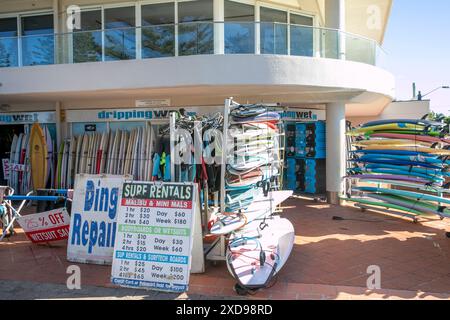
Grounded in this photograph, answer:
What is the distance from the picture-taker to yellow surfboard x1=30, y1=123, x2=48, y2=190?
10.9m

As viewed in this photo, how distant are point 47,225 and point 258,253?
351cm

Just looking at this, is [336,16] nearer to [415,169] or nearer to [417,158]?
[417,158]

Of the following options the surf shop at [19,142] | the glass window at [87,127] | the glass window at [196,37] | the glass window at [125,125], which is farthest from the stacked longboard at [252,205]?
the surf shop at [19,142]

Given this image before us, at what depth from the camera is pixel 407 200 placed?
8.16m

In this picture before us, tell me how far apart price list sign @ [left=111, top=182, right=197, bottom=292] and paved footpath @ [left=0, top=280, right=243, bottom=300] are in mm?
85

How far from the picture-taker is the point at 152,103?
36.4 feet

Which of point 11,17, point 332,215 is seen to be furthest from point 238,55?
point 11,17

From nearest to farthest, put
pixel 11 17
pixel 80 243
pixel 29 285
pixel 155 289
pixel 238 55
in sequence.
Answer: pixel 155 289, pixel 29 285, pixel 80 243, pixel 238 55, pixel 11 17

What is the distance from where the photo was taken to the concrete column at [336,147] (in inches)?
402

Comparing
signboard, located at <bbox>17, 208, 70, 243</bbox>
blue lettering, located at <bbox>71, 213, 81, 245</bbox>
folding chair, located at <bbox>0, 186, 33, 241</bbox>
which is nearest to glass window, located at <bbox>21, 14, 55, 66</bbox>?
folding chair, located at <bbox>0, 186, 33, 241</bbox>

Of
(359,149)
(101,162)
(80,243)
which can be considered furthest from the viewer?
(101,162)

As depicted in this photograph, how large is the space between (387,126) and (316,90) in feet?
6.34

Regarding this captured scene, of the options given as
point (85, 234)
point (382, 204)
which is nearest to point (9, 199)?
point (85, 234)
